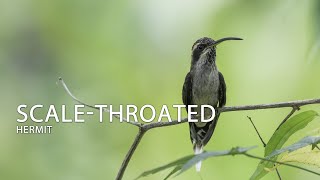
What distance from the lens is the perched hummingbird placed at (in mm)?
3539

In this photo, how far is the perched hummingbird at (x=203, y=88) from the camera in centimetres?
354

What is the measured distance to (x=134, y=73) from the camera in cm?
561

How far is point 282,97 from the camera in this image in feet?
15.7

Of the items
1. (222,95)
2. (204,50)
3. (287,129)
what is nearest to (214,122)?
(222,95)

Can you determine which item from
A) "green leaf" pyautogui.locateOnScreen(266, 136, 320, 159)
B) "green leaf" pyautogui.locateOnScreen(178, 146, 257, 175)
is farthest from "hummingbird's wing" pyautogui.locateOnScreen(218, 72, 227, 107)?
"green leaf" pyautogui.locateOnScreen(178, 146, 257, 175)

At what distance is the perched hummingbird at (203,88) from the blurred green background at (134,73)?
48 centimetres

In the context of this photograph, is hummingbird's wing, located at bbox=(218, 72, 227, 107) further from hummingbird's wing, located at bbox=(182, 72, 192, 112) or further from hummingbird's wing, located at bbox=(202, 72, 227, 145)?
hummingbird's wing, located at bbox=(182, 72, 192, 112)

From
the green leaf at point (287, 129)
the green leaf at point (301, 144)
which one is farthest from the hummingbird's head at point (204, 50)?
the green leaf at point (301, 144)

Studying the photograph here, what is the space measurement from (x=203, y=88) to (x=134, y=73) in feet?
6.42

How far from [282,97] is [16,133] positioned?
2149 mm

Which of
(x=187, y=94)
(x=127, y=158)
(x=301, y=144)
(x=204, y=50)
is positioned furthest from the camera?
(x=204, y=50)

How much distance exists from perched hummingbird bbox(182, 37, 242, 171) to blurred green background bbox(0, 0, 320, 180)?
482mm

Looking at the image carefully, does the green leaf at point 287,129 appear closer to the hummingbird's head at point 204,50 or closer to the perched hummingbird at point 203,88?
the perched hummingbird at point 203,88

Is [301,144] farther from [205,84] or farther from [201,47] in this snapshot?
[201,47]
